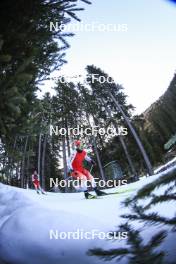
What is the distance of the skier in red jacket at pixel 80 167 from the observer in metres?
3.20

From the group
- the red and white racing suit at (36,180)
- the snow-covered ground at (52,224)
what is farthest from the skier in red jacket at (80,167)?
the red and white racing suit at (36,180)

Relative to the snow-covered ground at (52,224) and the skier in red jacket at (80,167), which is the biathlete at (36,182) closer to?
the snow-covered ground at (52,224)

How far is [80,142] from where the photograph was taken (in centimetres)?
341

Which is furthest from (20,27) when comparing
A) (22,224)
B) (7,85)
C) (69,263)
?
(69,263)

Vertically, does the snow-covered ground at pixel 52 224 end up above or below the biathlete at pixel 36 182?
below

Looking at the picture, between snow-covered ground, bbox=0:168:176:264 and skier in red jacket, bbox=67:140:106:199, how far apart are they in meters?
0.13

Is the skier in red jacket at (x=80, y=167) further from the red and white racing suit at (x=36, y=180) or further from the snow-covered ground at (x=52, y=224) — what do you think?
the red and white racing suit at (x=36, y=180)

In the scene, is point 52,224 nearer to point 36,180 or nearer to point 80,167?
point 36,180

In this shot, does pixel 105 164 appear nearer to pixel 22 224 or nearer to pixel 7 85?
pixel 22 224

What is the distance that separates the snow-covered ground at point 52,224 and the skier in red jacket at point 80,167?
0.42 feet

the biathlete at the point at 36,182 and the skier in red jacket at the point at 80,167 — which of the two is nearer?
the biathlete at the point at 36,182

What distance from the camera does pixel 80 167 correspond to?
3174 millimetres

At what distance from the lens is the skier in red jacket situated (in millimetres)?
3203

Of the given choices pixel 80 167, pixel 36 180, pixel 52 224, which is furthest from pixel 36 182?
pixel 52 224
